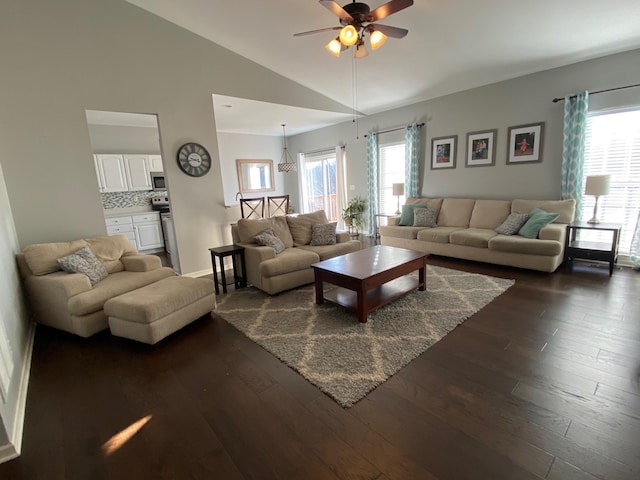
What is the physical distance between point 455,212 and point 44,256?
542 cm

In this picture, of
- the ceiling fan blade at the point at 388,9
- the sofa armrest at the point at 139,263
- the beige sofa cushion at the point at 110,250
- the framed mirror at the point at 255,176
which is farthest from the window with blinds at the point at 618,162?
the framed mirror at the point at 255,176

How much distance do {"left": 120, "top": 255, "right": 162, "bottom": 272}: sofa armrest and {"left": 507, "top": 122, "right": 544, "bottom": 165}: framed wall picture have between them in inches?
204

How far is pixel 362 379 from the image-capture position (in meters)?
2.03

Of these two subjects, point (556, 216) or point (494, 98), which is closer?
point (556, 216)

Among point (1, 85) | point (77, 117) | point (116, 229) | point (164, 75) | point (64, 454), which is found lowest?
point (64, 454)

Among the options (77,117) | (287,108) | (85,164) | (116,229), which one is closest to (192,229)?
Result: (85,164)

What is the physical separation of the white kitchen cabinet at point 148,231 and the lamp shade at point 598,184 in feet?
23.4

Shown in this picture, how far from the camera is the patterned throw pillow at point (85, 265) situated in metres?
2.91

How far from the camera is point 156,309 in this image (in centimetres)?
248

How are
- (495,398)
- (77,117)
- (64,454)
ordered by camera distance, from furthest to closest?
(77,117) → (495,398) → (64,454)

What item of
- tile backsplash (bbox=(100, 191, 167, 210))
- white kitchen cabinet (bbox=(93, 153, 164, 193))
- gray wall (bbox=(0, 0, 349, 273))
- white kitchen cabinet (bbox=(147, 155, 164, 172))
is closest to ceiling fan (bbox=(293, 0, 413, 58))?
gray wall (bbox=(0, 0, 349, 273))

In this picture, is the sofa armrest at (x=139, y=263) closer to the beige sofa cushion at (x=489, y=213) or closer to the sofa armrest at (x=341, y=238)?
the sofa armrest at (x=341, y=238)

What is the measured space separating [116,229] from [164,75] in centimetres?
317

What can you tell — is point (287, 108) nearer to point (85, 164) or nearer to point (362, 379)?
point (85, 164)
